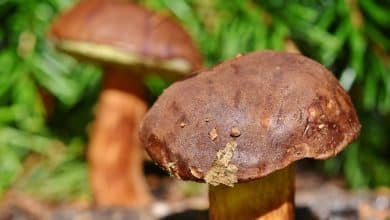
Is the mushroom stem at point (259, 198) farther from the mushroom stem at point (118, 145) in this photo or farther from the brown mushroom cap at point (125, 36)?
the mushroom stem at point (118, 145)

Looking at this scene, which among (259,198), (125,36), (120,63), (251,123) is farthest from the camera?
(120,63)

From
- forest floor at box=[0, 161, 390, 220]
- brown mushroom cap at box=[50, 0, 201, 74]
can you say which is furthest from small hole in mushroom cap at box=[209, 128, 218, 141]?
brown mushroom cap at box=[50, 0, 201, 74]

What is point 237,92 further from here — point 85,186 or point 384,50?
point 85,186

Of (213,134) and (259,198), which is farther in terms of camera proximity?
(259,198)

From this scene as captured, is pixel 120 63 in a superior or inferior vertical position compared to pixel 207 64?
superior

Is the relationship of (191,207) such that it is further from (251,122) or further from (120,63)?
(251,122)

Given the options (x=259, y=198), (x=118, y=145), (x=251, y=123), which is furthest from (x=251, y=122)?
(x=118, y=145)

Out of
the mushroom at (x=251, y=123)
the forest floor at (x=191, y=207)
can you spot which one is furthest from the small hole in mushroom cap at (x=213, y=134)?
the forest floor at (x=191, y=207)
